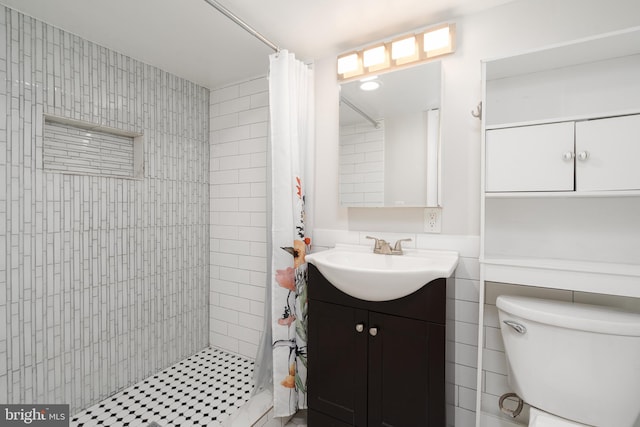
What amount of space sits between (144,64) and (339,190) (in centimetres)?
168

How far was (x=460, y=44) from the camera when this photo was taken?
1.54 metres

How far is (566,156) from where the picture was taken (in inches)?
45.1

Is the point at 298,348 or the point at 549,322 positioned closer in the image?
the point at 549,322

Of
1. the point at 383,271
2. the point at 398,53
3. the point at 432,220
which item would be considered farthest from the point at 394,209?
the point at 398,53

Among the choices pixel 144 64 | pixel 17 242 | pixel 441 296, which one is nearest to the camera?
pixel 441 296

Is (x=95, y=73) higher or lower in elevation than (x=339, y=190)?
higher

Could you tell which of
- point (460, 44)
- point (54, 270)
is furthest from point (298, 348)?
point (460, 44)

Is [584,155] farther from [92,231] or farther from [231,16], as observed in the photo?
[92,231]

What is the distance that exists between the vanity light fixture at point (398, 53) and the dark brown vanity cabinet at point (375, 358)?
1226mm

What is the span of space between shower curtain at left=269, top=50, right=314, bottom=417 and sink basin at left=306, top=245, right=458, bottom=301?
0.25 metres

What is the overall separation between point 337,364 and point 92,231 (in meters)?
1.69

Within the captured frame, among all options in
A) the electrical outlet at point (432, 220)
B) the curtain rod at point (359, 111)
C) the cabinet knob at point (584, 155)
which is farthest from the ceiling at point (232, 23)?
the electrical outlet at point (432, 220)

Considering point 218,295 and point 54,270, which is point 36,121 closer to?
point 54,270

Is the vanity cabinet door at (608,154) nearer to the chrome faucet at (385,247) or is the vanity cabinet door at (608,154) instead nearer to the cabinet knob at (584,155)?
the cabinet knob at (584,155)
